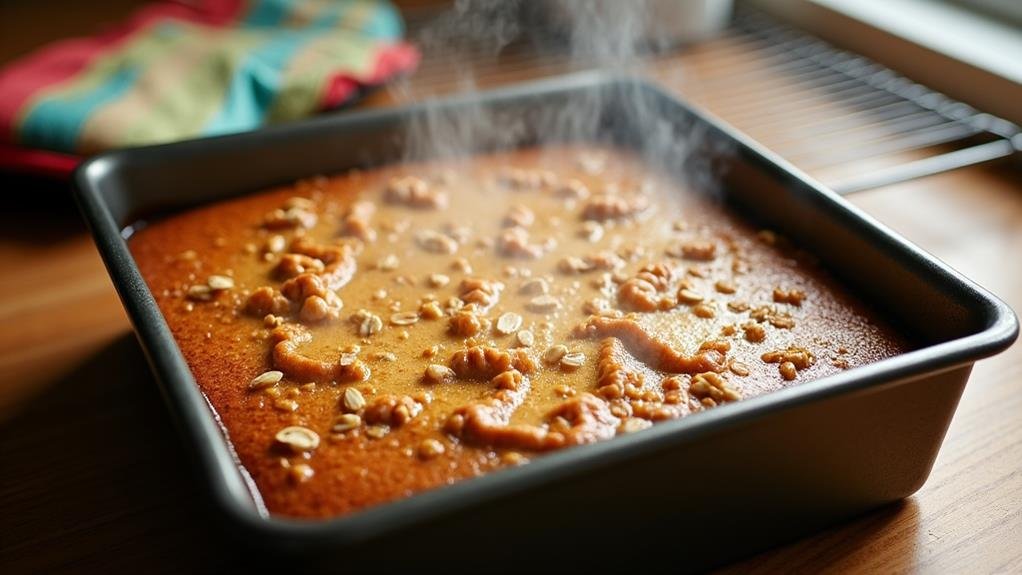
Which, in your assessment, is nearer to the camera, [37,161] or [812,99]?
[37,161]

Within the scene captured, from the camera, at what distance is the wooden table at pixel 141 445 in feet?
2.50

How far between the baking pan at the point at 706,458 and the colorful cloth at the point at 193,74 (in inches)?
9.8

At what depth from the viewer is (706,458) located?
0.64m

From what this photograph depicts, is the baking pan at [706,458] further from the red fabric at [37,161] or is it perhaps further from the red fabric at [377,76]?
the red fabric at [377,76]

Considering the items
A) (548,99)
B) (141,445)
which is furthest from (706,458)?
(548,99)

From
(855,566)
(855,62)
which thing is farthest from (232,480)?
(855,62)

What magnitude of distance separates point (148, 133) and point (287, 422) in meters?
0.67

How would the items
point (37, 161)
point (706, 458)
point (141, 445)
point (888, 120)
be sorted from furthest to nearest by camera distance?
point (888, 120) < point (37, 161) < point (141, 445) < point (706, 458)

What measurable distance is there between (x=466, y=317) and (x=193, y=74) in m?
0.79

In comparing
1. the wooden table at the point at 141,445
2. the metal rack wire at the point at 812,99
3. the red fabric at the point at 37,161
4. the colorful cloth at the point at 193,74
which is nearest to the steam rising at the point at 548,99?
the metal rack wire at the point at 812,99

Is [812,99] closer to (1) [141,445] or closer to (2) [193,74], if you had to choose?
(2) [193,74]

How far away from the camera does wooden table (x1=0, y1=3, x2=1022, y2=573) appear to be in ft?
2.50

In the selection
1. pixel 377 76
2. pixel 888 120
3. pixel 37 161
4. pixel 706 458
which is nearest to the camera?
pixel 706 458

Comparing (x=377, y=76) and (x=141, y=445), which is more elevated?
(x=377, y=76)
